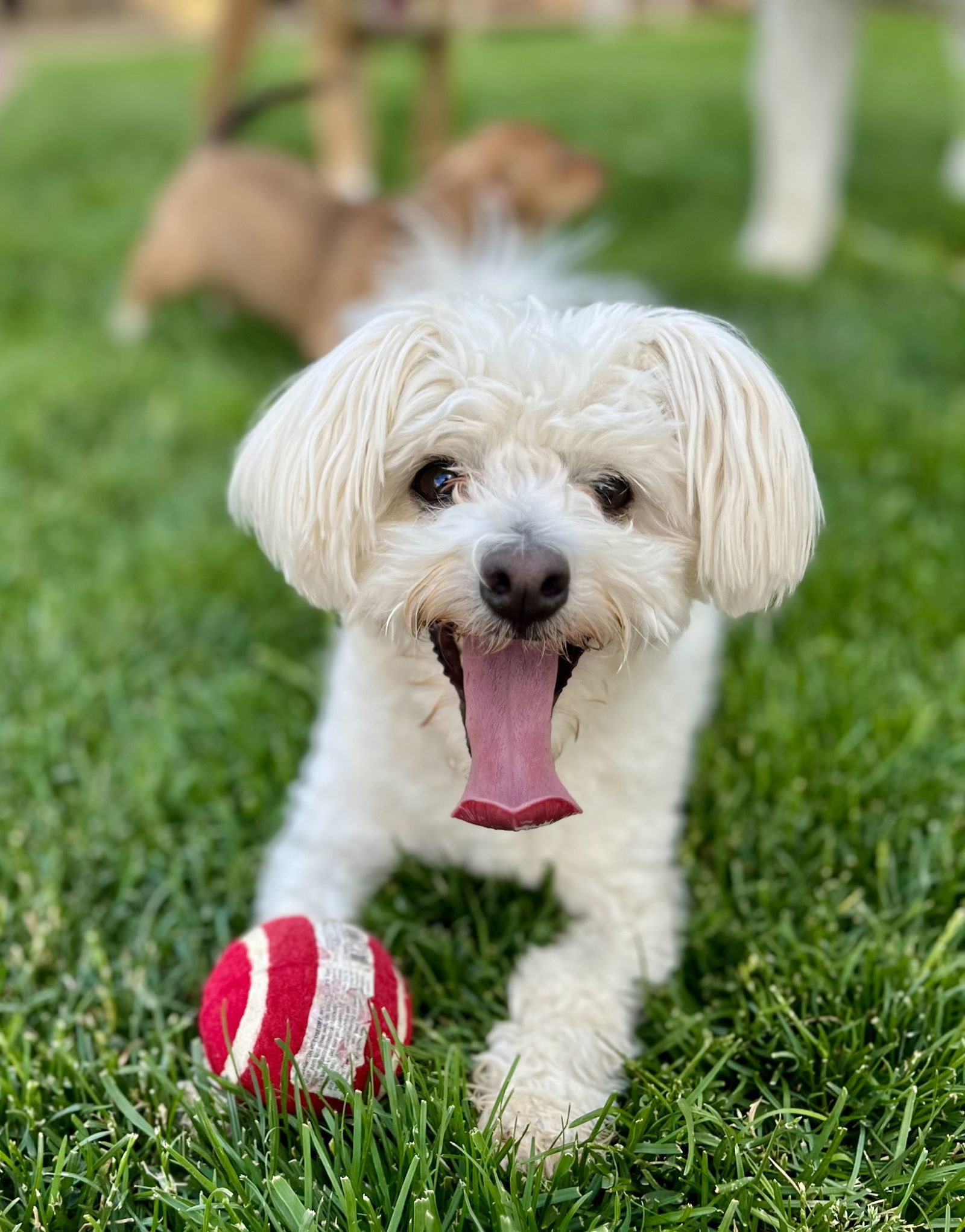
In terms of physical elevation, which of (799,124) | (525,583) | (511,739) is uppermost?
(799,124)

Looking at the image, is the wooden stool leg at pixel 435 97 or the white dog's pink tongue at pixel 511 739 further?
the wooden stool leg at pixel 435 97

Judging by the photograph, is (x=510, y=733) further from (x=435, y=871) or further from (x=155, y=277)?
(x=155, y=277)

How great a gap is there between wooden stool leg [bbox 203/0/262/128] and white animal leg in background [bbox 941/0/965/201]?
3.62 m

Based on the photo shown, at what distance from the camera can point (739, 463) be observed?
5.27ft

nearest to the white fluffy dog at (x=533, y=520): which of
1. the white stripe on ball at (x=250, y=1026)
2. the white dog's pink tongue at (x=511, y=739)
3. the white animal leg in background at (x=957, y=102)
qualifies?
the white dog's pink tongue at (x=511, y=739)

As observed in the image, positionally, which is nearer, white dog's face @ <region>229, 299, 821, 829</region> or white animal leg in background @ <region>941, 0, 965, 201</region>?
white dog's face @ <region>229, 299, 821, 829</region>

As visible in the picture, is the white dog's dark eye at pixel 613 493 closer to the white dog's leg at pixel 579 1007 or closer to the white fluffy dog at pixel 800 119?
the white dog's leg at pixel 579 1007

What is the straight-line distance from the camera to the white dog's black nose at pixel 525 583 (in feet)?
4.97

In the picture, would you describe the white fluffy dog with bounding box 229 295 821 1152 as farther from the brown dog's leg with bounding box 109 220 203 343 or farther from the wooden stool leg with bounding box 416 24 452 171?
the wooden stool leg with bounding box 416 24 452 171

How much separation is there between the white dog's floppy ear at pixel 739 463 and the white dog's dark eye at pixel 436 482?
0.34 m

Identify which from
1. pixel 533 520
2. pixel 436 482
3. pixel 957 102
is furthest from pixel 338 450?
pixel 957 102

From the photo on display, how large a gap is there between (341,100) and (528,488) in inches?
225

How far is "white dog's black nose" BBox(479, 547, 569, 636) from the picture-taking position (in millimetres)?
1514

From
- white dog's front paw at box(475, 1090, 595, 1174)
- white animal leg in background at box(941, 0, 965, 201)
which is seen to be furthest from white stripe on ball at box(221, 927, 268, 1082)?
white animal leg in background at box(941, 0, 965, 201)
